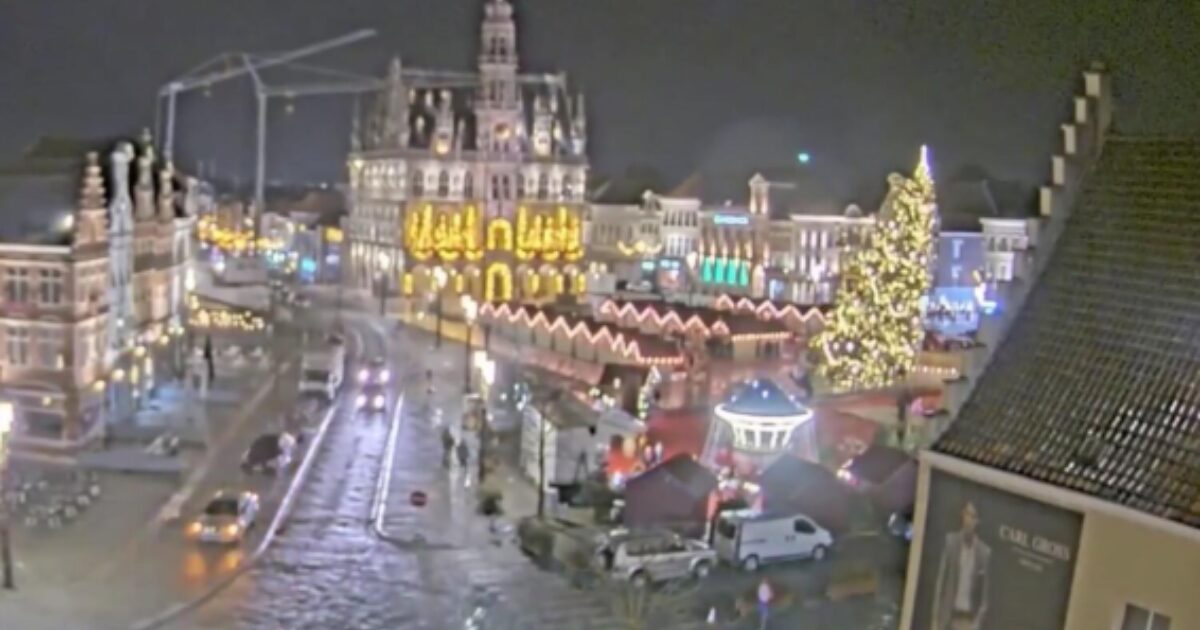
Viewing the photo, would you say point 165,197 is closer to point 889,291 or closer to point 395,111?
point 889,291

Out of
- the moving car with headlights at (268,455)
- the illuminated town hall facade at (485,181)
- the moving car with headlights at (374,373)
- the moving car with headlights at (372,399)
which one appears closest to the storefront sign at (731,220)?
the illuminated town hall facade at (485,181)

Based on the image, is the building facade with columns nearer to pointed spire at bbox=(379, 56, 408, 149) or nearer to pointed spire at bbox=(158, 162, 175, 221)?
pointed spire at bbox=(158, 162, 175, 221)

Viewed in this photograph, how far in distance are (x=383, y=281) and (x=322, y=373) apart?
21.7 meters

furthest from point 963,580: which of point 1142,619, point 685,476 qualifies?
point 685,476

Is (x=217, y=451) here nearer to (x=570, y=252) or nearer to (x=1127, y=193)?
(x=1127, y=193)

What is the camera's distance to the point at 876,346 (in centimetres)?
2428

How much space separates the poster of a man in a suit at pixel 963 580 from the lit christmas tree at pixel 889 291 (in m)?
16.9

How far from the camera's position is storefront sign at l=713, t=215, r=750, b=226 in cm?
5056

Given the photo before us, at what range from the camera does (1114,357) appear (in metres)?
6.85

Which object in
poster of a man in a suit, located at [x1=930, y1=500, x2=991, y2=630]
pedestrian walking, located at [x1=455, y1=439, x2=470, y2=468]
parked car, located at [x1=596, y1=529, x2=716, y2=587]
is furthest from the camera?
pedestrian walking, located at [x1=455, y1=439, x2=470, y2=468]

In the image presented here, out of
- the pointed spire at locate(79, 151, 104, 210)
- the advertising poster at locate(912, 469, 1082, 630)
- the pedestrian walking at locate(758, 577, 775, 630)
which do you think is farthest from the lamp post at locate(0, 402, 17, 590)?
the advertising poster at locate(912, 469, 1082, 630)

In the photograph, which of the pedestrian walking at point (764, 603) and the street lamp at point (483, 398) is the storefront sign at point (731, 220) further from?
the pedestrian walking at point (764, 603)

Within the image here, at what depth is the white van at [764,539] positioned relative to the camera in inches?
619

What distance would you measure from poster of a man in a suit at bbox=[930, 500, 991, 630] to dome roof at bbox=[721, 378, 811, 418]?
12.2 metres
